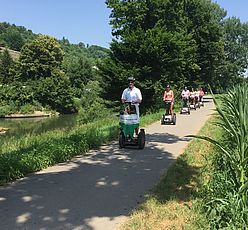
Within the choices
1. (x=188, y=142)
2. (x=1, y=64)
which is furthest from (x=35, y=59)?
(x=188, y=142)

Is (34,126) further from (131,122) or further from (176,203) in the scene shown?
(176,203)

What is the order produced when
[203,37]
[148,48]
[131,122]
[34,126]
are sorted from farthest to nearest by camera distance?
[34,126] < [203,37] < [148,48] < [131,122]

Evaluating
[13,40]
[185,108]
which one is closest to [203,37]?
[185,108]

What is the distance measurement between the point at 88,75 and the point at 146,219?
95276 mm

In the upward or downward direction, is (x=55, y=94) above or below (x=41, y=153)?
above

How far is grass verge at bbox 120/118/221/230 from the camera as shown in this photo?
219 inches

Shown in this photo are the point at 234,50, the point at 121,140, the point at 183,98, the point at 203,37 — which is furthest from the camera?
the point at 234,50

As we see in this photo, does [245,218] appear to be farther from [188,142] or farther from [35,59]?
[35,59]

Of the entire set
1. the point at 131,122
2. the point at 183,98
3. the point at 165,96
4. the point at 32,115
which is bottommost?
the point at 32,115

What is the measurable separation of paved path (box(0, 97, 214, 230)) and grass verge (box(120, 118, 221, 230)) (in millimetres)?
229

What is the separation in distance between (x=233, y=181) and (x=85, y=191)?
2.62 meters

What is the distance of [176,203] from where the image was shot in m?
6.54

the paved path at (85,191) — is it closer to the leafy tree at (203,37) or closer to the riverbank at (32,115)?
the leafy tree at (203,37)

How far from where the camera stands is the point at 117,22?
3681cm
